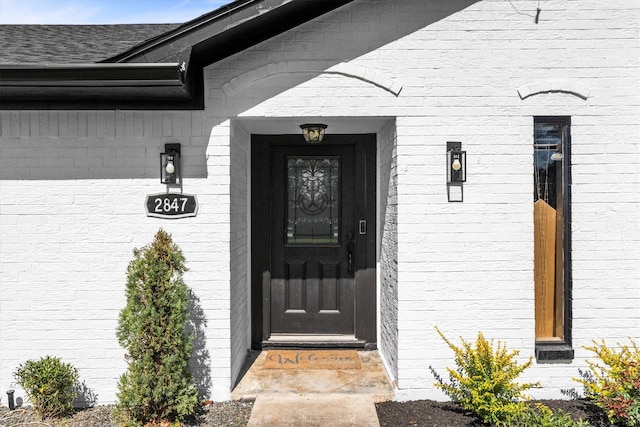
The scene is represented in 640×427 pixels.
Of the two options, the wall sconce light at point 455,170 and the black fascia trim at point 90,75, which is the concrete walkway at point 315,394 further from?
the black fascia trim at point 90,75

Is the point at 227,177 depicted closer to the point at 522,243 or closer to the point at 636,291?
the point at 522,243

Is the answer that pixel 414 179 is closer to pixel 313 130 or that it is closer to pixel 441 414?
pixel 313 130

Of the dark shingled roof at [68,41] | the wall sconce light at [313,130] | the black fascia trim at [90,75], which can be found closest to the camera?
the black fascia trim at [90,75]

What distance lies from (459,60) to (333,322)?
3.07 m

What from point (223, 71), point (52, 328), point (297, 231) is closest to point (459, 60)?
point (223, 71)

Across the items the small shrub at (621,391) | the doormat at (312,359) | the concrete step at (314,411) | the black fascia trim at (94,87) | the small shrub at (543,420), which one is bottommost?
the concrete step at (314,411)

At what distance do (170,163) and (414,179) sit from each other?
214 centimetres

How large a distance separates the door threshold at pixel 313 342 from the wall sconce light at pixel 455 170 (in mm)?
2068

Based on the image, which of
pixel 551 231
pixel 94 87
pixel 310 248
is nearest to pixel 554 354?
pixel 551 231

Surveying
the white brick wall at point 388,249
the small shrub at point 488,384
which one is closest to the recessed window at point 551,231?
the small shrub at point 488,384

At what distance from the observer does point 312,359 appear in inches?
175

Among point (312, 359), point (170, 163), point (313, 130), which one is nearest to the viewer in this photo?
point (170, 163)

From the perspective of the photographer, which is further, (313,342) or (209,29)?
(313,342)

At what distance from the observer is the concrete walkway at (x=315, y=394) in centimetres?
329
